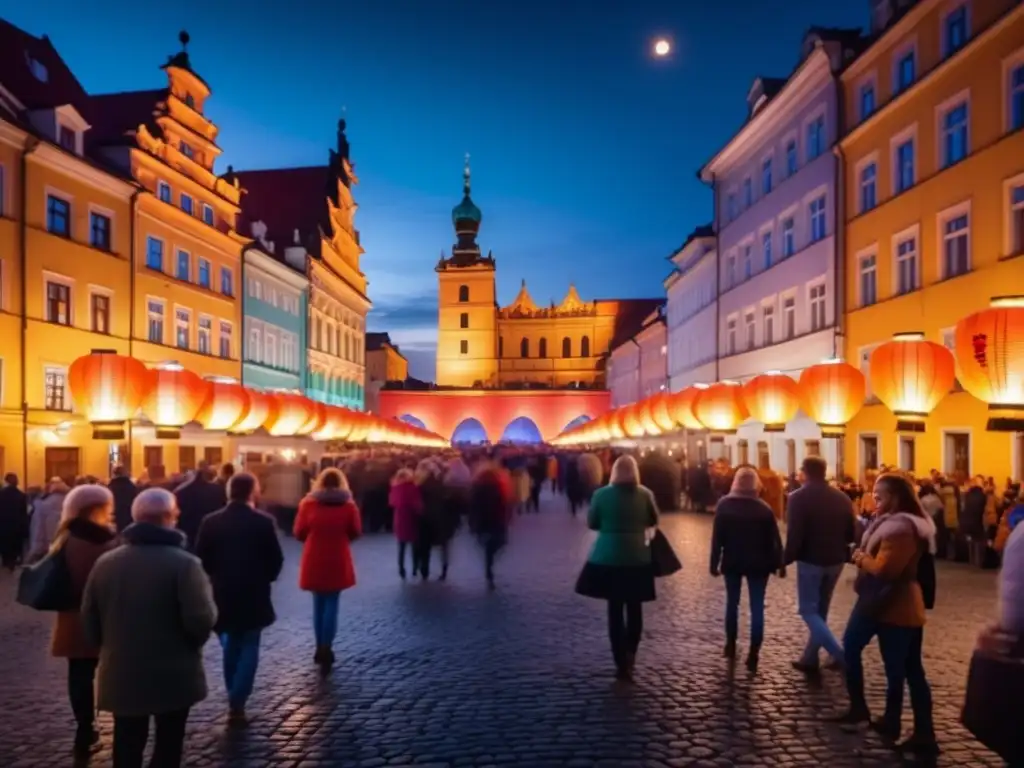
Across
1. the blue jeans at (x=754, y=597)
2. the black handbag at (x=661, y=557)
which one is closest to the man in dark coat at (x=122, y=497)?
the black handbag at (x=661, y=557)

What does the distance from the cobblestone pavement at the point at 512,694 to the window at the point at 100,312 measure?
20.4 meters

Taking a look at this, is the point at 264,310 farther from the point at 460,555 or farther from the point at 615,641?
the point at 615,641

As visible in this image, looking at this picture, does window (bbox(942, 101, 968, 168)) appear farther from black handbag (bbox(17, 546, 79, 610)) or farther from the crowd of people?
black handbag (bbox(17, 546, 79, 610))

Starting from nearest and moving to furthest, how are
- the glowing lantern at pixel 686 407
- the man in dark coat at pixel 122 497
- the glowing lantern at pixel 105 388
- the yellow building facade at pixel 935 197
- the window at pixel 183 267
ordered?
the man in dark coat at pixel 122 497 → the glowing lantern at pixel 105 388 → the yellow building facade at pixel 935 197 → the glowing lantern at pixel 686 407 → the window at pixel 183 267

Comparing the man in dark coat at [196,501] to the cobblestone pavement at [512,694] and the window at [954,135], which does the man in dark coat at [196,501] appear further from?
the window at [954,135]

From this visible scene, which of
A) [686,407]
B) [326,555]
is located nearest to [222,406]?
[686,407]

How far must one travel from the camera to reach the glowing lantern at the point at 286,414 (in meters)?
24.6

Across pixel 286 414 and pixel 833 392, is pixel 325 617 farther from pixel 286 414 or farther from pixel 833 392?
pixel 286 414

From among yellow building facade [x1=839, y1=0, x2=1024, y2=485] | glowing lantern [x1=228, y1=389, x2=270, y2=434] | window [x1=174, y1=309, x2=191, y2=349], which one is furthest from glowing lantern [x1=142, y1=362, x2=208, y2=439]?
window [x1=174, y1=309, x2=191, y2=349]

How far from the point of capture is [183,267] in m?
38.4

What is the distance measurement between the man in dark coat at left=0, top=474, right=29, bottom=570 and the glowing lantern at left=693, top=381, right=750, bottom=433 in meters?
13.5

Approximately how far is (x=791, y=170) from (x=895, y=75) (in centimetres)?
728

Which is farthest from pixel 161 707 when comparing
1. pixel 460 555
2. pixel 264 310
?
pixel 264 310

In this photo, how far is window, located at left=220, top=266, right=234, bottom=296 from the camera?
140 feet
